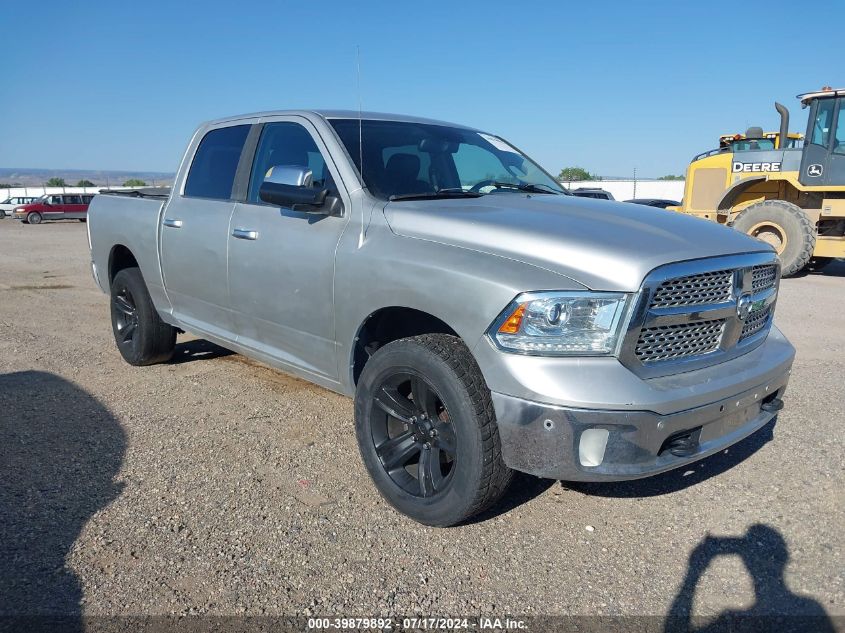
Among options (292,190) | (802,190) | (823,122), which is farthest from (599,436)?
(823,122)

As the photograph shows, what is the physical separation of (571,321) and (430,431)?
34.4 inches

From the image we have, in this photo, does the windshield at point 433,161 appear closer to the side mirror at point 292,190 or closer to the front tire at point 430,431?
the side mirror at point 292,190

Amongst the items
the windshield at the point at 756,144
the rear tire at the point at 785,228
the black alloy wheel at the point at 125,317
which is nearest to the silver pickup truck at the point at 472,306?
the black alloy wheel at the point at 125,317

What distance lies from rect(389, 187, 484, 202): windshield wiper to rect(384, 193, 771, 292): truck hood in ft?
0.29

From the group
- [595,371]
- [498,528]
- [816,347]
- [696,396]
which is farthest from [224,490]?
[816,347]

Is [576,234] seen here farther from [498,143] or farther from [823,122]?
[823,122]

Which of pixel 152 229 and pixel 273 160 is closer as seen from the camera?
pixel 273 160

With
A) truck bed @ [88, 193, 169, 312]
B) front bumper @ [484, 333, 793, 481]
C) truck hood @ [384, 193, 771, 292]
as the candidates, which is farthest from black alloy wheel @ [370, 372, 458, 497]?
truck bed @ [88, 193, 169, 312]

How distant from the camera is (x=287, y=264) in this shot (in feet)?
12.3

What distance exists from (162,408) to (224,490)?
1.46 m

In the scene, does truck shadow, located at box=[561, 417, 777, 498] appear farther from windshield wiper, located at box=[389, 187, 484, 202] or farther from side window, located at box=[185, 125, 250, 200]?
side window, located at box=[185, 125, 250, 200]

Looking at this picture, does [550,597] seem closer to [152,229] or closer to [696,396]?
[696,396]

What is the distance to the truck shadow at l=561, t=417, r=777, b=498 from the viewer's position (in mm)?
3512

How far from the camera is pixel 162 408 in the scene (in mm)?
4672
